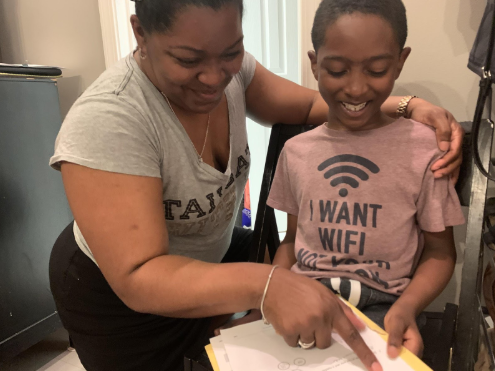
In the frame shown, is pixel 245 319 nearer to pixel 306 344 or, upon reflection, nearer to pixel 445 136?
pixel 306 344

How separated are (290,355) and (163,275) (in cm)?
23

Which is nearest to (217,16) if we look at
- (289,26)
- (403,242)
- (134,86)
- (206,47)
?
(206,47)

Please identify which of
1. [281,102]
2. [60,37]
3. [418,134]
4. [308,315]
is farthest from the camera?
A: [60,37]

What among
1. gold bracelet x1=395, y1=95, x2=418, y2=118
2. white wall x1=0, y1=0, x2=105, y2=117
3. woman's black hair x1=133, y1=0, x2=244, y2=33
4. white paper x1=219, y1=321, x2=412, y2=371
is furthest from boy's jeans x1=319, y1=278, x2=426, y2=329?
white wall x1=0, y1=0, x2=105, y2=117

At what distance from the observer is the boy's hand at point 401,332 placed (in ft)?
1.89

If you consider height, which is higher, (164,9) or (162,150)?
(164,9)

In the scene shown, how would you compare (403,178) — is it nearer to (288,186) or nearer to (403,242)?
(403,242)

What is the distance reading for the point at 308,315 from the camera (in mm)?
555

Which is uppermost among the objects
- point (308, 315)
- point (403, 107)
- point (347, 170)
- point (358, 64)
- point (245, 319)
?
point (358, 64)

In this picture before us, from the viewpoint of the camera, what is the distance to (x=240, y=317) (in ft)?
2.58

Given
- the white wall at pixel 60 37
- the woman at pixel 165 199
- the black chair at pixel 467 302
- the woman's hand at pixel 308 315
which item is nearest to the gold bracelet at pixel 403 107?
the woman at pixel 165 199

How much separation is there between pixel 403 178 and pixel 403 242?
122 mm

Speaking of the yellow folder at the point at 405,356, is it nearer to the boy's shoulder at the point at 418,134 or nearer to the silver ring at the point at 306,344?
the silver ring at the point at 306,344

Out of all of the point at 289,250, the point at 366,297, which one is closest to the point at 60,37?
the point at 289,250
